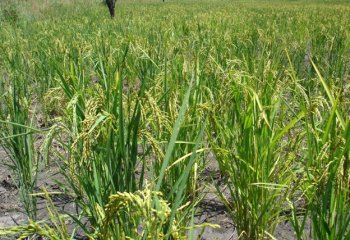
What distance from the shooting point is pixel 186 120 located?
5.35 ft

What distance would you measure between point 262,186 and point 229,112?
66 cm

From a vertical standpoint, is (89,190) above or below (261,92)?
below

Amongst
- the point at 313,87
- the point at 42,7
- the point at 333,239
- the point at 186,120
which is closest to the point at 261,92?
the point at 186,120

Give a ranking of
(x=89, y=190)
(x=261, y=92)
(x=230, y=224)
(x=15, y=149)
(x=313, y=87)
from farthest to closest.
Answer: (x=313, y=87) → (x=261, y=92) → (x=230, y=224) → (x=15, y=149) → (x=89, y=190)

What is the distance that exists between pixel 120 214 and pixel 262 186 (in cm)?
54

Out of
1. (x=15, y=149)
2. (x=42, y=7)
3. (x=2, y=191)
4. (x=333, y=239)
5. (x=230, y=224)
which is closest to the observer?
(x=333, y=239)

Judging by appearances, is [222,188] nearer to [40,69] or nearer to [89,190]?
[89,190]

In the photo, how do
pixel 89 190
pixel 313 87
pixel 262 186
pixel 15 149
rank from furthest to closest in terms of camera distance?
pixel 313 87 < pixel 15 149 < pixel 262 186 < pixel 89 190

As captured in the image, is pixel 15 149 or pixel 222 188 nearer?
pixel 15 149

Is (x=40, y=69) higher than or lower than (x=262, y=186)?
higher

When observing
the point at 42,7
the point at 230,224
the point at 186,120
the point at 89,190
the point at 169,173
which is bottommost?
the point at 230,224

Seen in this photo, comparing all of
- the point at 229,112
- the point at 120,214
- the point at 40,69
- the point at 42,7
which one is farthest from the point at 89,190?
the point at 42,7

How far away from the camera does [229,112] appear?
6.43 feet

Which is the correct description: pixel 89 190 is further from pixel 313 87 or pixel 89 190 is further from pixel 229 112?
pixel 313 87
